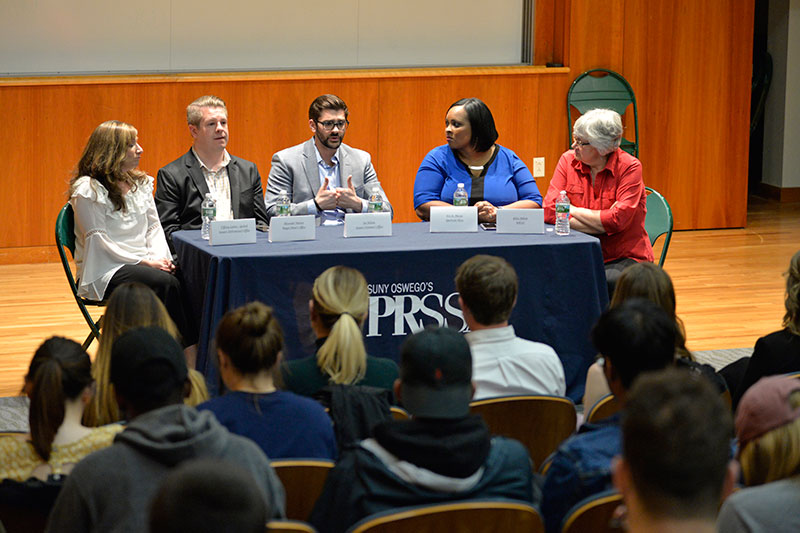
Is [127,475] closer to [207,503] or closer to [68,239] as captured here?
[207,503]

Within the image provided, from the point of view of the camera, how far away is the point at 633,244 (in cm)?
480

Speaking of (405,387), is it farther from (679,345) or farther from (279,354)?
(679,345)

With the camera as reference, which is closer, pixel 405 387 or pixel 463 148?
pixel 405 387

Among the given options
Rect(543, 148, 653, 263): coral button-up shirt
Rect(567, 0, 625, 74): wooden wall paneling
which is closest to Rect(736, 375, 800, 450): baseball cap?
Rect(543, 148, 653, 263): coral button-up shirt

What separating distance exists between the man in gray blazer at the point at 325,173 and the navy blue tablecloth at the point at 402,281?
404 millimetres

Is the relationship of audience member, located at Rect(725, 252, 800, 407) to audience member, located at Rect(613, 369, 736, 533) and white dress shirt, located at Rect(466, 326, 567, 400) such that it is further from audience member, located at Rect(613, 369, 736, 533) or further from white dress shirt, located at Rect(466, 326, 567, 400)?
audience member, located at Rect(613, 369, 736, 533)

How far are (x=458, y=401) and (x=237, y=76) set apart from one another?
569 cm

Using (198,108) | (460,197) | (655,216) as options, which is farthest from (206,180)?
(655,216)

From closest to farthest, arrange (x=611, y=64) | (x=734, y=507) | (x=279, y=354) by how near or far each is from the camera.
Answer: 1. (x=734, y=507)
2. (x=279, y=354)
3. (x=611, y=64)

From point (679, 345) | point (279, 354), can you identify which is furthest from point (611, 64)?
point (279, 354)

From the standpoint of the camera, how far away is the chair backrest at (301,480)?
2.10 meters

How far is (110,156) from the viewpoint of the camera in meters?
4.59

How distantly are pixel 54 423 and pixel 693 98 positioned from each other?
22.6ft

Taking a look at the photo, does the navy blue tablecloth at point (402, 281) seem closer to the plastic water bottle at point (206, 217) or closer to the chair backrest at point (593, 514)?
the plastic water bottle at point (206, 217)
